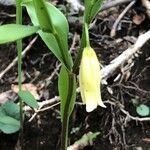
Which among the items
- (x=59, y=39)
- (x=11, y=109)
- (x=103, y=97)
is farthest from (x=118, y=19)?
(x=59, y=39)

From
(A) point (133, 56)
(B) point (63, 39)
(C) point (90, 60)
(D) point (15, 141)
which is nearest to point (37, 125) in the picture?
(D) point (15, 141)

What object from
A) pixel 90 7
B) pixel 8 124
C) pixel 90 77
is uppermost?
pixel 90 7

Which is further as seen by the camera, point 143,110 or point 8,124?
point 143,110

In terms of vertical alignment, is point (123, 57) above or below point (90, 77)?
below

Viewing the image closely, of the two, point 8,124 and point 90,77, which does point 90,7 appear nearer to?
point 90,77

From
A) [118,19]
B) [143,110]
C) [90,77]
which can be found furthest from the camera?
[118,19]

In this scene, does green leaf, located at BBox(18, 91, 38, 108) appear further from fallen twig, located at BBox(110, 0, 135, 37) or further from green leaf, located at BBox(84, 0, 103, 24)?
fallen twig, located at BBox(110, 0, 135, 37)

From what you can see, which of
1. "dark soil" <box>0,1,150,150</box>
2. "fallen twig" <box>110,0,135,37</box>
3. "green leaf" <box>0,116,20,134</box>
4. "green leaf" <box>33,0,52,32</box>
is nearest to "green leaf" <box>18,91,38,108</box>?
"green leaf" <box>0,116,20,134</box>
